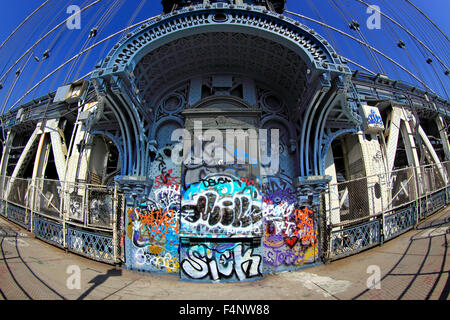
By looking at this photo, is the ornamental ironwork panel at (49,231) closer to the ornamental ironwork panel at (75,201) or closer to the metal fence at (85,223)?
the metal fence at (85,223)

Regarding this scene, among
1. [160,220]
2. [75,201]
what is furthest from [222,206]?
[75,201]

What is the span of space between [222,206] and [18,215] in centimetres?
1038

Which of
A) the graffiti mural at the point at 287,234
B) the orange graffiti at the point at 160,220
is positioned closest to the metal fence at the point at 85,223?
the orange graffiti at the point at 160,220

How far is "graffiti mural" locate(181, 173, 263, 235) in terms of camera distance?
23.3ft

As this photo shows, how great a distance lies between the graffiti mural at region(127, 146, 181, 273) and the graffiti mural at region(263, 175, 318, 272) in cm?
340

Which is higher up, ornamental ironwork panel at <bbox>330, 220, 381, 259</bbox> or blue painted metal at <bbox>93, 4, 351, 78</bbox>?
blue painted metal at <bbox>93, 4, 351, 78</bbox>

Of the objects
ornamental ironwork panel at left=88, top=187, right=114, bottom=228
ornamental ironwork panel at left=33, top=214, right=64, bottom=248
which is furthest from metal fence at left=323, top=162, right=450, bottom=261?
ornamental ironwork panel at left=33, top=214, right=64, bottom=248

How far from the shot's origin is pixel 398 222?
7.73m

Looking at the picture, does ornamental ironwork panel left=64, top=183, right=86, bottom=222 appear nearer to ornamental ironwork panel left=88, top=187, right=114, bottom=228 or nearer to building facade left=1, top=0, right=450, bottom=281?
building facade left=1, top=0, right=450, bottom=281

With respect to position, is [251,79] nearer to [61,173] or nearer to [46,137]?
[61,173]

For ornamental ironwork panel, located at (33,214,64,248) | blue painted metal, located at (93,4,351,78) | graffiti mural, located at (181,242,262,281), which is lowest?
graffiti mural, located at (181,242,262,281)

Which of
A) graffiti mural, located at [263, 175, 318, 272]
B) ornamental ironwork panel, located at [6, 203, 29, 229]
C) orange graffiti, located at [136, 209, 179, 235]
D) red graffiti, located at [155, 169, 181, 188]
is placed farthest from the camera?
ornamental ironwork panel, located at [6, 203, 29, 229]

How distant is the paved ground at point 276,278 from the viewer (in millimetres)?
4758

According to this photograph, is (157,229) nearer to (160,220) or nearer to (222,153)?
(160,220)
